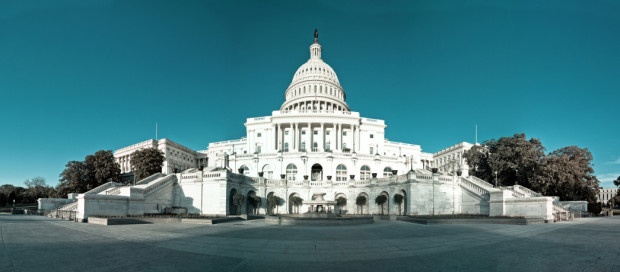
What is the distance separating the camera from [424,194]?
137 feet

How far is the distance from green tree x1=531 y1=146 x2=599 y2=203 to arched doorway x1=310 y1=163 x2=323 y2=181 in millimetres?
38342

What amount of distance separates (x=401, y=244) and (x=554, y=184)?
43.4 m

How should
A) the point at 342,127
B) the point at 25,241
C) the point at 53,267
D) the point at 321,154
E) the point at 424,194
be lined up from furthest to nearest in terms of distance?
the point at 342,127, the point at 321,154, the point at 424,194, the point at 25,241, the point at 53,267

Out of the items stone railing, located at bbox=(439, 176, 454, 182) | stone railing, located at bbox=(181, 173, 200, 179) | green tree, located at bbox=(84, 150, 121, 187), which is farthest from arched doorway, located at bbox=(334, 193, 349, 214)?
green tree, located at bbox=(84, 150, 121, 187)

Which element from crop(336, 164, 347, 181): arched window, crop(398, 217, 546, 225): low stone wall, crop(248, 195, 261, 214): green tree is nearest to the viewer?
crop(398, 217, 546, 225): low stone wall

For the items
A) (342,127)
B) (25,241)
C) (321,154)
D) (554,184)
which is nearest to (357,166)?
(321,154)

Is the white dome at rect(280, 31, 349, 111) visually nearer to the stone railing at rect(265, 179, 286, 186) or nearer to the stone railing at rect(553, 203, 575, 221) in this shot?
the stone railing at rect(265, 179, 286, 186)

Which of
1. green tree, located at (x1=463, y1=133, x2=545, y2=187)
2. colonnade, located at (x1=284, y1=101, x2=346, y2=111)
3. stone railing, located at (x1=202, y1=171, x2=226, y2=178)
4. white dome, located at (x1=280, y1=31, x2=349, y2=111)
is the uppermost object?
white dome, located at (x1=280, y1=31, x2=349, y2=111)

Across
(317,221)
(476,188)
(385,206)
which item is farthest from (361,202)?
(317,221)

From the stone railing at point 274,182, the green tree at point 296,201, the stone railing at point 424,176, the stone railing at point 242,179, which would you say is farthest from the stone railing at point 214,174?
the stone railing at point 424,176

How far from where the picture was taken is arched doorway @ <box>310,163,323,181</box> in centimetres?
6981

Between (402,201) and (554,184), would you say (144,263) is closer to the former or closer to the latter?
(402,201)

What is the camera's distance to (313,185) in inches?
2071

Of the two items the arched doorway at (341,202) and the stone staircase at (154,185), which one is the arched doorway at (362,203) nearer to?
the arched doorway at (341,202)
